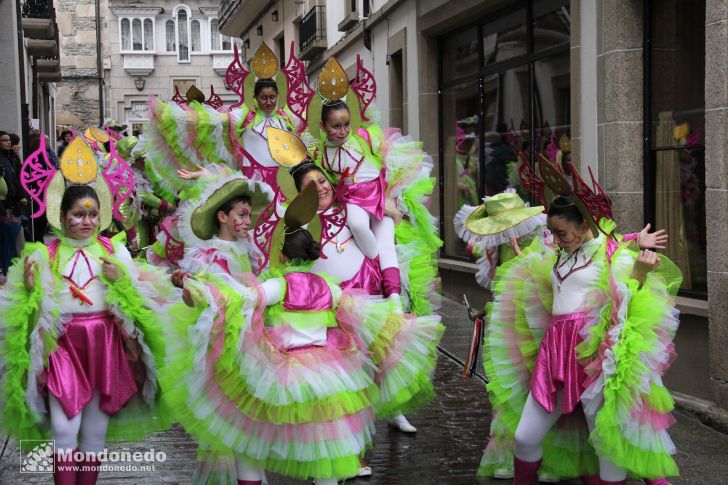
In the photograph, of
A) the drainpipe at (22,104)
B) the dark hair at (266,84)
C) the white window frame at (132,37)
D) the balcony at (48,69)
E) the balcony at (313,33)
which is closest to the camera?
the dark hair at (266,84)

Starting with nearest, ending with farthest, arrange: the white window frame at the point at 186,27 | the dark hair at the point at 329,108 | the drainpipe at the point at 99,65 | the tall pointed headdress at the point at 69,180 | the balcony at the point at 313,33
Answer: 1. the tall pointed headdress at the point at 69,180
2. the dark hair at the point at 329,108
3. the balcony at the point at 313,33
4. the drainpipe at the point at 99,65
5. the white window frame at the point at 186,27

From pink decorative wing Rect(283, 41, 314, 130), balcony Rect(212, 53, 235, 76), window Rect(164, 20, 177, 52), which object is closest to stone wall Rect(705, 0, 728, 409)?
pink decorative wing Rect(283, 41, 314, 130)

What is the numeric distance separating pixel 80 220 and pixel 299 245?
1154 millimetres

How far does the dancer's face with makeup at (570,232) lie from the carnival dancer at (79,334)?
2004 mm

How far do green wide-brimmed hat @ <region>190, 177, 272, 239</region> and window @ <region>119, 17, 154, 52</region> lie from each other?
148ft

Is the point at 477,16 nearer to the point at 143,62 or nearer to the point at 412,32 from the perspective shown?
the point at 412,32

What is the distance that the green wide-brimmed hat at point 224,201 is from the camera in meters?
5.58

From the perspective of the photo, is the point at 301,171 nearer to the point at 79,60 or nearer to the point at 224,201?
the point at 224,201

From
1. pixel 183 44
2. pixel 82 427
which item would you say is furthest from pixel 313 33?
pixel 183 44

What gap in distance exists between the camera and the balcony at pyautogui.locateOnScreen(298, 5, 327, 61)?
2083cm

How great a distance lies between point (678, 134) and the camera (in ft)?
25.0

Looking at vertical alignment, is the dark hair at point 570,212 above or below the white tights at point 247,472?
above

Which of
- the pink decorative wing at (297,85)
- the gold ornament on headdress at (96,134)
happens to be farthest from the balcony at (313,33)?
the pink decorative wing at (297,85)

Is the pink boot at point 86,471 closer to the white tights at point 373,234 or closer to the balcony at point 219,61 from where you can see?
the white tights at point 373,234
